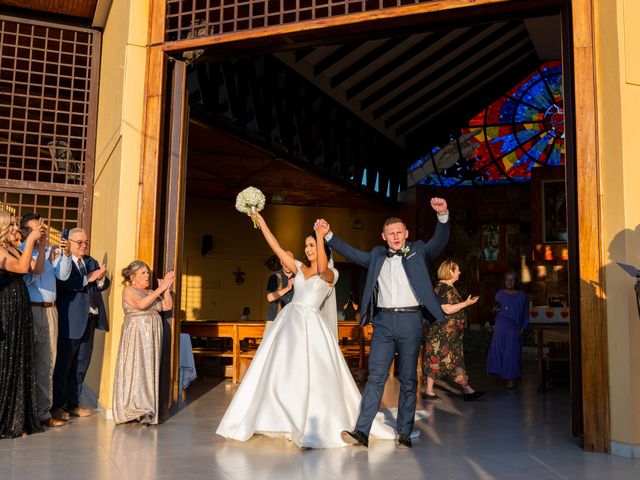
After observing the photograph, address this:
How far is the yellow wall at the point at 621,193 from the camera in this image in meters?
4.69

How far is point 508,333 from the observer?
9.30 m

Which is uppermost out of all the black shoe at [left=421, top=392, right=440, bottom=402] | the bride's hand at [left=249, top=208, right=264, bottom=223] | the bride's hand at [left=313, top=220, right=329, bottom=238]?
the bride's hand at [left=249, top=208, right=264, bottom=223]

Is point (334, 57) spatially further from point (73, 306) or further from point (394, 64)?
point (73, 306)

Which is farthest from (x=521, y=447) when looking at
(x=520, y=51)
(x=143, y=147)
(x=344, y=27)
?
(x=520, y=51)

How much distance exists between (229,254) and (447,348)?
348 inches

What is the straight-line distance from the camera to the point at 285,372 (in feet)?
17.0

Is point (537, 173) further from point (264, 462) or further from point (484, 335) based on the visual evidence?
point (264, 462)

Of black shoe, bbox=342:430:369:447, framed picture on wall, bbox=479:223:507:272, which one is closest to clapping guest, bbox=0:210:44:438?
black shoe, bbox=342:430:369:447

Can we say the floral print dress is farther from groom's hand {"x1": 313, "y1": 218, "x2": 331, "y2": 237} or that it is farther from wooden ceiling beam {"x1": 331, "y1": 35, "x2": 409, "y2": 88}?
wooden ceiling beam {"x1": 331, "y1": 35, "x2": 409, "y2": 88}

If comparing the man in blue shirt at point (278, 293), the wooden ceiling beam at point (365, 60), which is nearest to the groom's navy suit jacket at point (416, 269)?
the man in blue shirt at point (278, 293)

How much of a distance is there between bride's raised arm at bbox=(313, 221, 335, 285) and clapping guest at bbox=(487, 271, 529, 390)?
432cm

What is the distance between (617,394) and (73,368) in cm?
446

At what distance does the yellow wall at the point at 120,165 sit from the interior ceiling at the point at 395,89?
2596 millimetres

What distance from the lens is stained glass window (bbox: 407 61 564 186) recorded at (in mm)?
17984
